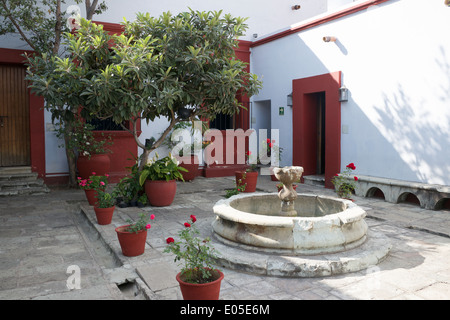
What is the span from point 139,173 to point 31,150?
3895 mm

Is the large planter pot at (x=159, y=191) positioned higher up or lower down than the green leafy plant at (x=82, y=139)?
lower down

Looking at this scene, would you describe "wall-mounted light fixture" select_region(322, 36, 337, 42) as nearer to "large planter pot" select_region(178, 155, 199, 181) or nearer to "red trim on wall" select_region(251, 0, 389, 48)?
"red trim on wall" select_region(251, 0, 389, 48)

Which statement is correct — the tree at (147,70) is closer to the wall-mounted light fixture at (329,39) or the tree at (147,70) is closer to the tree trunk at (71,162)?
the tree trunk at (71,162)

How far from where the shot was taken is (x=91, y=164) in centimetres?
895

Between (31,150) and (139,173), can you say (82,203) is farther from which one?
(31,150)

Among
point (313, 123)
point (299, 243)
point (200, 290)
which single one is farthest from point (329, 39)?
point (200, 290)

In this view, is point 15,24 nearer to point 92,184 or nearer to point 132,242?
point 92,184

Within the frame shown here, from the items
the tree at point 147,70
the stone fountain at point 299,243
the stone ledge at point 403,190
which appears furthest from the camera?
the stone ledge at point 403,190

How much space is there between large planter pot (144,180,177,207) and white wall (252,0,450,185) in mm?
Answer: 4264

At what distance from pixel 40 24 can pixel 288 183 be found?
701 cm

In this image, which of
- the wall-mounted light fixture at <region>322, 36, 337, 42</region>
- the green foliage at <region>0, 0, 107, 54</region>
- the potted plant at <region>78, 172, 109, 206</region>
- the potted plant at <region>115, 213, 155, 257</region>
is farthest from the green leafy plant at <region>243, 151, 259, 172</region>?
the green foliage at <region>0, 0, 107, 54</region>

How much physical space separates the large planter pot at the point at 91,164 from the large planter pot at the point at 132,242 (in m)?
4.92

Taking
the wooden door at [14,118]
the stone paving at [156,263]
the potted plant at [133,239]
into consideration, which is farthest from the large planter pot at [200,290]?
the wooden door at [14,118]

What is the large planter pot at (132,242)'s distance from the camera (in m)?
4.37
